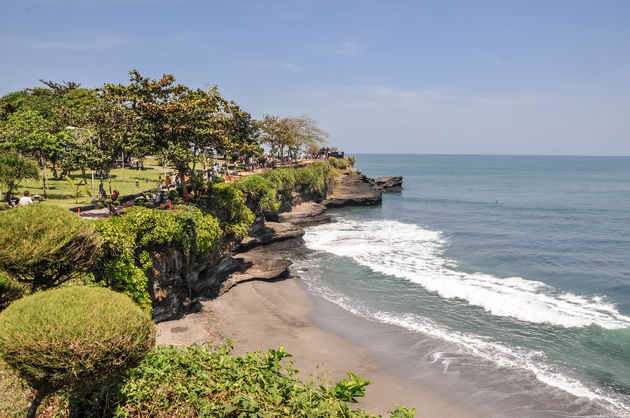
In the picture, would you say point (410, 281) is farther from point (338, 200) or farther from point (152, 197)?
point (338, 200)

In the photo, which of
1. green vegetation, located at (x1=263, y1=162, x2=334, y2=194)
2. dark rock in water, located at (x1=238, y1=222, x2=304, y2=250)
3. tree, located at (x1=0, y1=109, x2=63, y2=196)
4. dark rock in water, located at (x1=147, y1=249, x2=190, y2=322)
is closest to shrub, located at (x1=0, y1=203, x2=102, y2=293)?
dark rock in water, located at (x1=147, y1=249, x2=190, y2=322)

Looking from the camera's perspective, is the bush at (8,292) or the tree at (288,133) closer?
the bush at (8,292)

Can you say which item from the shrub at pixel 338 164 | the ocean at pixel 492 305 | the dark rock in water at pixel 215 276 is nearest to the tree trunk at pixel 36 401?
the ocean at pixel 492 305

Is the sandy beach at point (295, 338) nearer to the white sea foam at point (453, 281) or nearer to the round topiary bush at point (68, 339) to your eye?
the round topiary bush at point (68, 339)

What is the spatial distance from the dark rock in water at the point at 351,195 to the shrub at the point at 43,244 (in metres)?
55.3

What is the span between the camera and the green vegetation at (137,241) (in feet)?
53.5

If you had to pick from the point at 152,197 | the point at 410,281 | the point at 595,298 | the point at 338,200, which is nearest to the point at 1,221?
the point at 152,197

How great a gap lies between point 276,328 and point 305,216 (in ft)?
100

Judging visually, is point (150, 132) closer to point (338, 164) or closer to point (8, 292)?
point (8, 292)

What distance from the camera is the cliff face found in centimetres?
1966

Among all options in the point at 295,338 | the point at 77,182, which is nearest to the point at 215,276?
the point at 295,338

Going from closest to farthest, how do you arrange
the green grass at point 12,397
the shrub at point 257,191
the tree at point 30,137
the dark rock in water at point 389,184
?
1. the green grass at point 12,397
2. the shrub at point 257,191
3. the tree at point 30,137
4. the dark rock in water at point 389,184

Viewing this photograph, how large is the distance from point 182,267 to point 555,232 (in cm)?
4536

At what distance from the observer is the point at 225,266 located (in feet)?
88.9
